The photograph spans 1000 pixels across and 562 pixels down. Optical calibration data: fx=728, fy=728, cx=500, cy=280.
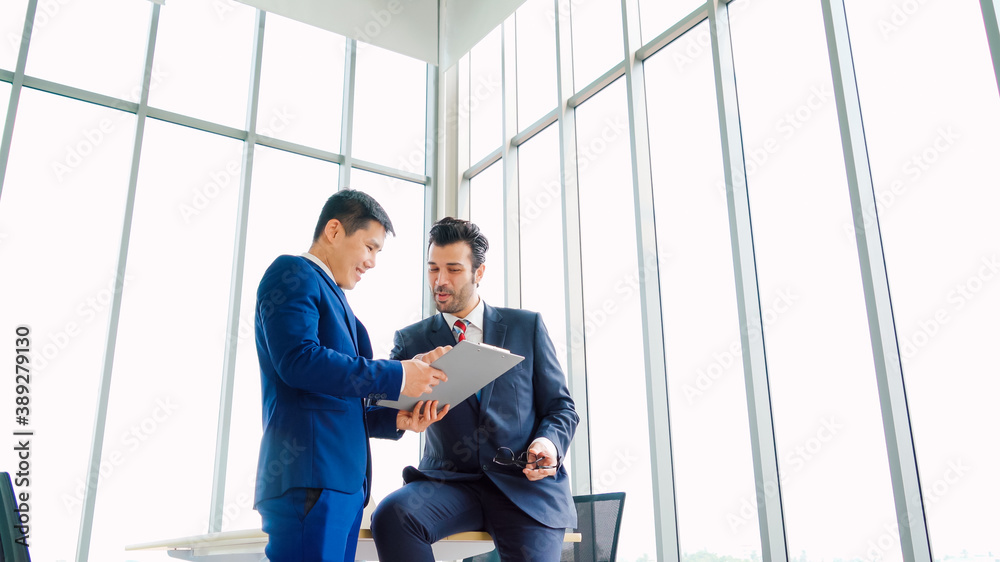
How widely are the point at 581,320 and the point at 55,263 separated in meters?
2.93

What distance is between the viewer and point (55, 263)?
4023 mm

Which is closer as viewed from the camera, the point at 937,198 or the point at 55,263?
the point at 937,198

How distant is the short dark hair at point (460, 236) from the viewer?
2.50m

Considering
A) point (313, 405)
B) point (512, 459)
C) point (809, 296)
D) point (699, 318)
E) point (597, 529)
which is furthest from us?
point (699, 318)

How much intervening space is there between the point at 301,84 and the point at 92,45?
4.18 feet

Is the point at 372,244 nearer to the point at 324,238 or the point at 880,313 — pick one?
the point at 324,238

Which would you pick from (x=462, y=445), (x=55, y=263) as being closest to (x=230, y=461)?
(x=55, y=263)

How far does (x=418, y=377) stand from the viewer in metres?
1.76

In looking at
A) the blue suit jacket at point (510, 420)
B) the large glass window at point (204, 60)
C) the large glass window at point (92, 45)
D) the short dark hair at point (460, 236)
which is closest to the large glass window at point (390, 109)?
the large glass window at point (204, 60)

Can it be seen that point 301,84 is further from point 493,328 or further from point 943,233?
point 943,233

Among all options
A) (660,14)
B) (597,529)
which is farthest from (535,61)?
(597,529)

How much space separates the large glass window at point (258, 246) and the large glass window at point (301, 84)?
7.6 inches

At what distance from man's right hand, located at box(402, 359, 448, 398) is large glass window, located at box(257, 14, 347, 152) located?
A: 3.57m

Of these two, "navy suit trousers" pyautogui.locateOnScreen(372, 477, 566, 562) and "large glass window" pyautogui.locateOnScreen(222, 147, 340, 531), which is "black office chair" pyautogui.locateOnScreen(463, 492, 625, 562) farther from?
"large glass window" pyautogui.locateOnScreen(222, 147, 340, 531)
